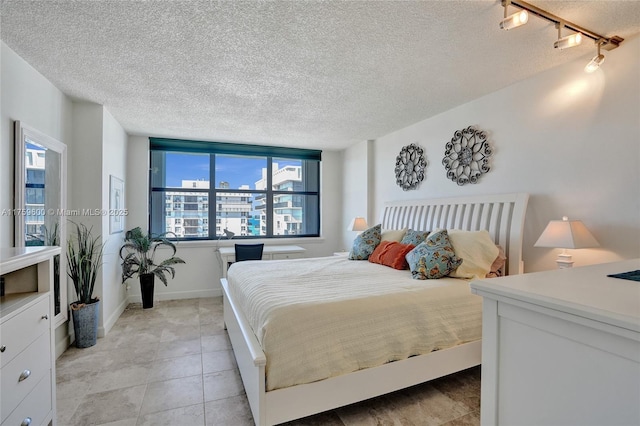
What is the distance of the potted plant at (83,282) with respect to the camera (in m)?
2.80

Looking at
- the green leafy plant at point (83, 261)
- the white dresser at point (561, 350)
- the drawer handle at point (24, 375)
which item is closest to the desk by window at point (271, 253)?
the green leafy plant at point (83, 261)

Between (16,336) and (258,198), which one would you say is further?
(258,198)

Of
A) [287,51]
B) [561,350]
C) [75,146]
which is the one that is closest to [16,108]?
[75,146]

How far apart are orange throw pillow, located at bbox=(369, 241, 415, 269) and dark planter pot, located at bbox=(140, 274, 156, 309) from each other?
116 inches

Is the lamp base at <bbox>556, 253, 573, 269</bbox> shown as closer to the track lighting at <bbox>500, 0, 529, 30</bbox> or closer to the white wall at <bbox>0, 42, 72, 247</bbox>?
the track lighting at <bbox>500, 0, 529, 30</bbox>

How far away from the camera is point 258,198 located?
5.17 metres

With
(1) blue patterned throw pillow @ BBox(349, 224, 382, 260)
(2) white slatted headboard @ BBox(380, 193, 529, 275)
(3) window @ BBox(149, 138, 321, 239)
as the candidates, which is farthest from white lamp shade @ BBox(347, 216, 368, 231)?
(3) window @ BBox(149, 138, 321, 239)

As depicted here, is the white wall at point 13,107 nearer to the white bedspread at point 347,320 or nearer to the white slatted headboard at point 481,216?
the white bedspread at point 347,320

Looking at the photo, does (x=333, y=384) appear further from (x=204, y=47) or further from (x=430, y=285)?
(x=204, y=47)

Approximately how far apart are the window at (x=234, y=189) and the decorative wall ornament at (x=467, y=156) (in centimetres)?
261

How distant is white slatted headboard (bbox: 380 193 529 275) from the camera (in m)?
2.51

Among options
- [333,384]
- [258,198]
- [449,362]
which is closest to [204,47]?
[333,384]

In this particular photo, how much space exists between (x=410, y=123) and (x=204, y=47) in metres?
2.60

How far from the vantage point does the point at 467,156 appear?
3078 mm
